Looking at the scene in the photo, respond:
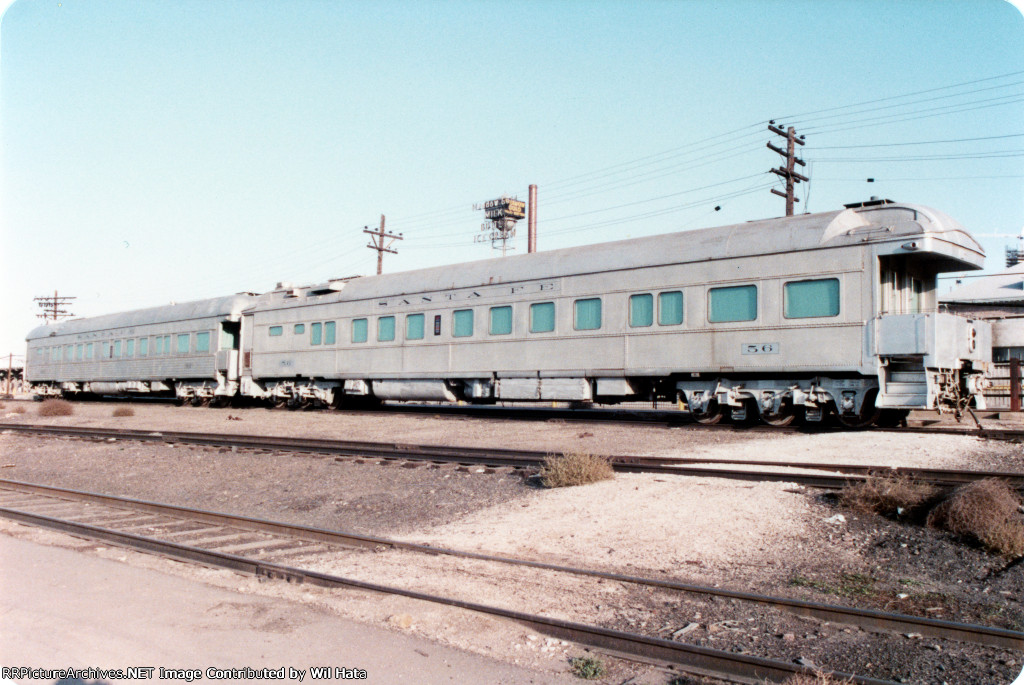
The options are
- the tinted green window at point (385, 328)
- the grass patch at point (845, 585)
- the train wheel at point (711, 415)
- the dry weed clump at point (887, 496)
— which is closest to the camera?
the grass patch at point (845, 585)

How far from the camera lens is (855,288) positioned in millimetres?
13438

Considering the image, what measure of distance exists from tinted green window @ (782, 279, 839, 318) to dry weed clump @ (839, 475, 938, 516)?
5.69 metres

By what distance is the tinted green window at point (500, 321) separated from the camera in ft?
61.2

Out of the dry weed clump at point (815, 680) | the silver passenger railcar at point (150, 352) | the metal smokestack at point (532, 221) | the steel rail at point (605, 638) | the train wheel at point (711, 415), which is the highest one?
the metal smokestack at point (532, 221)

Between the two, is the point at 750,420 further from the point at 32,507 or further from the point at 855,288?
the point at 32,507

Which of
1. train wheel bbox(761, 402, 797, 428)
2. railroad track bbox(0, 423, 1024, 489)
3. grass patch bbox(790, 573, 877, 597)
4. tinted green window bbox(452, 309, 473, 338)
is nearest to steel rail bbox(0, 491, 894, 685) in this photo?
grass patch bbox(790, 573, 877, 597)

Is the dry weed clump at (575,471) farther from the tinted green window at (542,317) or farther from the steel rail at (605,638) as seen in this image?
the tinted green window at (542,317)

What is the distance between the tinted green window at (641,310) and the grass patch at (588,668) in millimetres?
11687

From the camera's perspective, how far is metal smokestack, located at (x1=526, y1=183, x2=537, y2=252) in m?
32.2

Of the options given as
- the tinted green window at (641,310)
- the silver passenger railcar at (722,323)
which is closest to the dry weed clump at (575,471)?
the silver passenger railcar at (722,323)

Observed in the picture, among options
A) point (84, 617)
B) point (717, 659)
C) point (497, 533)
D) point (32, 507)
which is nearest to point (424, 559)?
point (497, 533)

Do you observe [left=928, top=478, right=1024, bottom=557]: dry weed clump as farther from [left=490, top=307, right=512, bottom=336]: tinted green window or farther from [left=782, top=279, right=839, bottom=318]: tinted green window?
[left=490, top=307, right=512, bottom=336]: tinted green window

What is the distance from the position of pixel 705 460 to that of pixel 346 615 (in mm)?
6916

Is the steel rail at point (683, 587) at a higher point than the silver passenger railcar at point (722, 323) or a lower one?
lower
